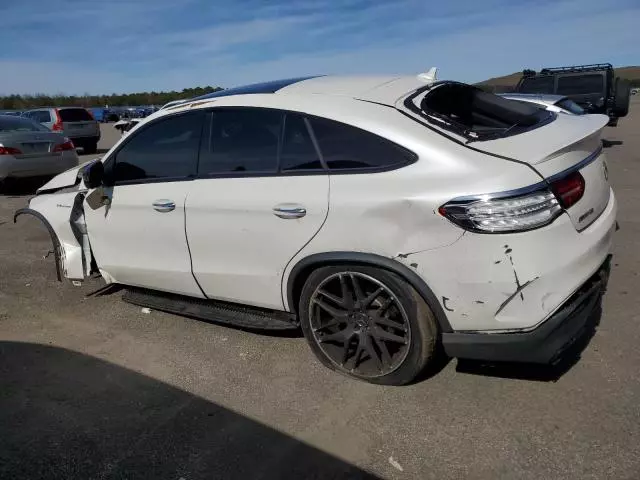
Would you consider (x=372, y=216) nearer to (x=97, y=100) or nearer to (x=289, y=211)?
(x=289, y=211)

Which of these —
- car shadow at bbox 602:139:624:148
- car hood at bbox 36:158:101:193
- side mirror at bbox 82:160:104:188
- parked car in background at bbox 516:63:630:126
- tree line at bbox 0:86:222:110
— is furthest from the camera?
tree line at bbox 0:86:222:110

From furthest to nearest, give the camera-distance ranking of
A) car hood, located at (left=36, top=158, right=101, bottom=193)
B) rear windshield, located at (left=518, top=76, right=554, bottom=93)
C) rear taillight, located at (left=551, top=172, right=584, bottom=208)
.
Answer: rear windshield, located at (left=518, top=76, right=554, bottom=93)
car hood, located at (left=36, top=158, right=101, bottom=193)
rear taillight, located at (left=551, top=172, right=584, bottom=208)

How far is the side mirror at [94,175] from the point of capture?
13.4 ft

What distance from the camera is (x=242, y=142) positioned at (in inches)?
140

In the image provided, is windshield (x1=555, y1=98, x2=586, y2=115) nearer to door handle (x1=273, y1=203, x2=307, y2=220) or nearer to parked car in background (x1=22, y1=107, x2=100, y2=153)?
door handle (x1=273, y1=203, x2=307, y2=220)

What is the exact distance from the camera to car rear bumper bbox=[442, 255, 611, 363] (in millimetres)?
2717

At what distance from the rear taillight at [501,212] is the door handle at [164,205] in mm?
1924

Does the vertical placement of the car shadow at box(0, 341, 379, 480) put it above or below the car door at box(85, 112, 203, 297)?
below

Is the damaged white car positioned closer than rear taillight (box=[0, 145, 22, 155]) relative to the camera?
Yes

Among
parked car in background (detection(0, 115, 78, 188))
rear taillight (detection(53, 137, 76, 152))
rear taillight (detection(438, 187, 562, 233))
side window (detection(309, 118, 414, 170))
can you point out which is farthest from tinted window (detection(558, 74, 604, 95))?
rear taillight (detection(438, 187, 562, 233))

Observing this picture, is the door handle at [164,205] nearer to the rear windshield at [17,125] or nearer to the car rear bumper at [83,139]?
the rear windshield at [17,125]

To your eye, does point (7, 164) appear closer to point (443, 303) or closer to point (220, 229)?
point (220, 229)

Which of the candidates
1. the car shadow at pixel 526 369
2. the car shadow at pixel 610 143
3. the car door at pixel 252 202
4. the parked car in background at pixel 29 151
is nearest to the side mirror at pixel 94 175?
the car door at pixel 252 202

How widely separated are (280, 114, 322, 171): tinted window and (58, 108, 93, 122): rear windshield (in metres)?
17.7
